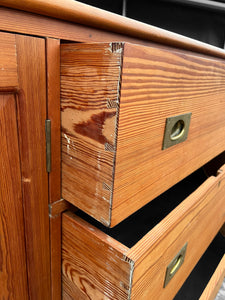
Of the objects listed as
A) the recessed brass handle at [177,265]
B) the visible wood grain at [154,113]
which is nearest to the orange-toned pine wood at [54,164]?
the visible wood grain at [154,113]

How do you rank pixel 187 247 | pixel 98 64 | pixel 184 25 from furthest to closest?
pixel 184 25, pixel 187 247, pixel 98 64

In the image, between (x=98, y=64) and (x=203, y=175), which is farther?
(x=203, y=175)

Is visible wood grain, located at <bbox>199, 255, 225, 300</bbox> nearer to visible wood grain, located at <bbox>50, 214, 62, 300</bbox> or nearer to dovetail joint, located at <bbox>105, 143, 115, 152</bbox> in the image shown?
visible wood grain, located at <bbox>50, 214, 62, 300</bbox>

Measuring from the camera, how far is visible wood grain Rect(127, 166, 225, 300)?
352 mm

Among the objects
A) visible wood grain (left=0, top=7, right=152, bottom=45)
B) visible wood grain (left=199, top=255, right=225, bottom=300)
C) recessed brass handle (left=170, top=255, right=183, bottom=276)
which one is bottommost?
visible wood grain (left=199, top=255, right=225, bottom=300)

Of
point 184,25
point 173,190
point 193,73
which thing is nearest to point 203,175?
point 173,190

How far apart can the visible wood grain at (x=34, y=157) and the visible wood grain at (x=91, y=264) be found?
0.12 feet

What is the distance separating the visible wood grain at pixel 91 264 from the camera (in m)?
0.34

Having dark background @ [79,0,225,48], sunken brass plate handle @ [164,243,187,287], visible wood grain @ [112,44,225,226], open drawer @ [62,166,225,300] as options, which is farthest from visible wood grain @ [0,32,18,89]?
dark background @ [79,0,225,48]

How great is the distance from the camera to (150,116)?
13.7 inches

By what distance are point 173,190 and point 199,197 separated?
307 mm

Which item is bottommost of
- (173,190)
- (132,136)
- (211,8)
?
(173,190)

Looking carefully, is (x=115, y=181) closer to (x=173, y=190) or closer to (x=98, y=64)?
(x=98, y=64)

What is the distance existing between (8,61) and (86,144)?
142 mm
